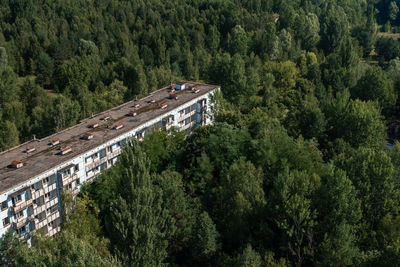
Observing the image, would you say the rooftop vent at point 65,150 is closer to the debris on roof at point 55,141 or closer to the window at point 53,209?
the debris on roof at point 55,141

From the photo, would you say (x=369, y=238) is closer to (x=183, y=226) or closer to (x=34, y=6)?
(x=183, y=226)

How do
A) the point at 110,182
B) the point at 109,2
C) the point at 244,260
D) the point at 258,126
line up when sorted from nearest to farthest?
1. the point at 244,260
2. the point at 110,182
3. the point at 258,126
4. the point at 109,2

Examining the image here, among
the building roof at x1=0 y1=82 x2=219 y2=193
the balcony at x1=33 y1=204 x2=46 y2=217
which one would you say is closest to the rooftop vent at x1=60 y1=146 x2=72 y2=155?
the building roof at x1=0 y1=82 x2=219 y2=193

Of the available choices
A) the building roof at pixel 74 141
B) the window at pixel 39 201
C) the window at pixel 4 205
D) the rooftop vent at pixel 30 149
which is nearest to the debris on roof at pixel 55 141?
the building roof at pixel 74 141

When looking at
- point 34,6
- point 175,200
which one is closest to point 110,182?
point 175,200

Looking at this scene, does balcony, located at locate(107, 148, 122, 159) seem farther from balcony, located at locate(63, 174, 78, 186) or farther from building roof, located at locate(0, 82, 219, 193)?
balcony, located at locate(63, 174, 78, 186)

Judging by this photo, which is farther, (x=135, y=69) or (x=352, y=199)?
(x=135, y=69)

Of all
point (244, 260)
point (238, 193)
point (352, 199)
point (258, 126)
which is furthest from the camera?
point (258, 126)
